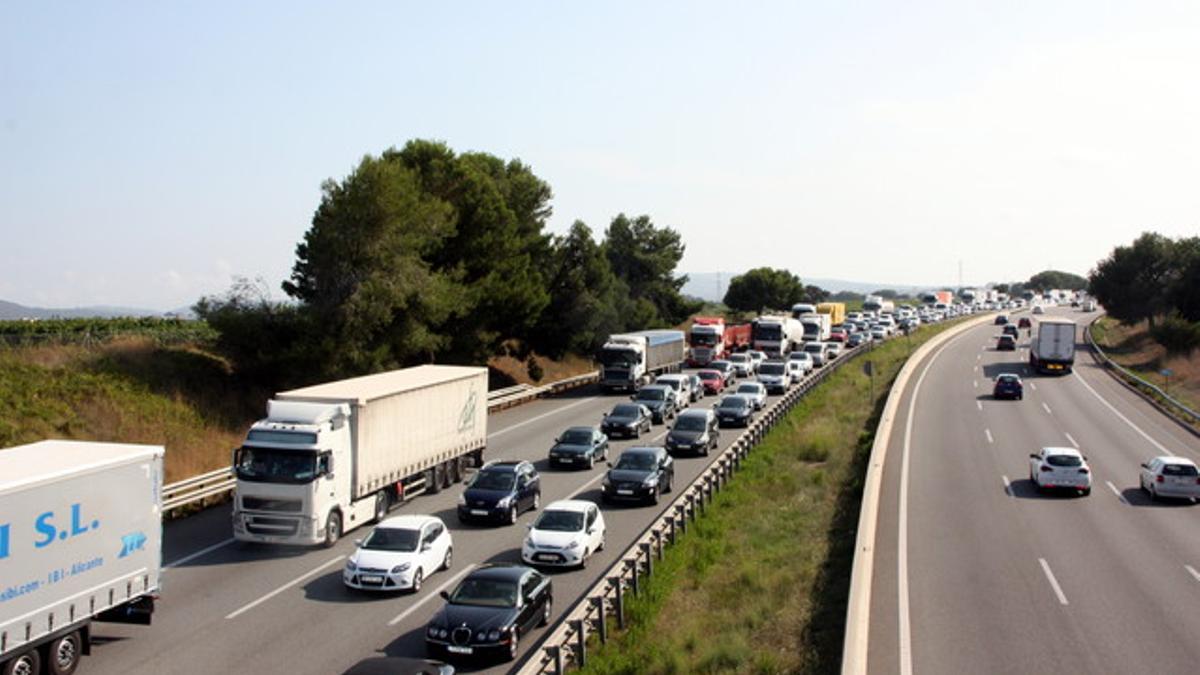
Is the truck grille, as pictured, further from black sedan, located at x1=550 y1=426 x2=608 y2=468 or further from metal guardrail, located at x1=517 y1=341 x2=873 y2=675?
black sedan, located at x1=550 y1=426 x2=608 y2=468

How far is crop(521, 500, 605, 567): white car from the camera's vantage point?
906 inches

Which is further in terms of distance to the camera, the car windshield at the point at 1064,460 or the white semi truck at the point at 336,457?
the car windshield at the point at 1064,460

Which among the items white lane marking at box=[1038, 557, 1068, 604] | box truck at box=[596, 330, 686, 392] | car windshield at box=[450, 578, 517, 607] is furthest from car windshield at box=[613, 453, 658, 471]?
box truck at box=[596, 330, 686, 392]

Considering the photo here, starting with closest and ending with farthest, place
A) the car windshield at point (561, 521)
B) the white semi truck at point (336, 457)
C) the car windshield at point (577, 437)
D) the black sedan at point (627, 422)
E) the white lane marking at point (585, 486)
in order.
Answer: the car windshield at point (561, 521) → the white semi truck at point (336, 457) → the white lane marking at point (585, 486) → the car windshield at point (577, 437) → the black sedan at point (627, 422)

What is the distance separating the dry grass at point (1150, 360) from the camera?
6106 centimetres

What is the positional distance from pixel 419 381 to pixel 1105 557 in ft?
61.7

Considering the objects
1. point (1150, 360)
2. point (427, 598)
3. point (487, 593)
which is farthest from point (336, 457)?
point (1150, 360)

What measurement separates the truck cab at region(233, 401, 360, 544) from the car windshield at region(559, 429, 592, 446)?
12.1 meters

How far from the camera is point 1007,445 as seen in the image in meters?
40.3

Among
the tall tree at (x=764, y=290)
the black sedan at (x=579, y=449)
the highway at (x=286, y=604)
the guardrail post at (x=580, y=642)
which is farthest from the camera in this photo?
the tall tree at (x=764, y=290)

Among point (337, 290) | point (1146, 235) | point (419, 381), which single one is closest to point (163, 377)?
point (337, 290)

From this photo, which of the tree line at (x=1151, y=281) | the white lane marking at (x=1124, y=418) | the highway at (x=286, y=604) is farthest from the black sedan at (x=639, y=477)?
the tree line at (x=1151, y=281)

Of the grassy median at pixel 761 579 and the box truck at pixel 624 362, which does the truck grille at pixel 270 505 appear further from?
the box truck at pixel 624 362

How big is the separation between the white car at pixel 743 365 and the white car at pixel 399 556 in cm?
4426
